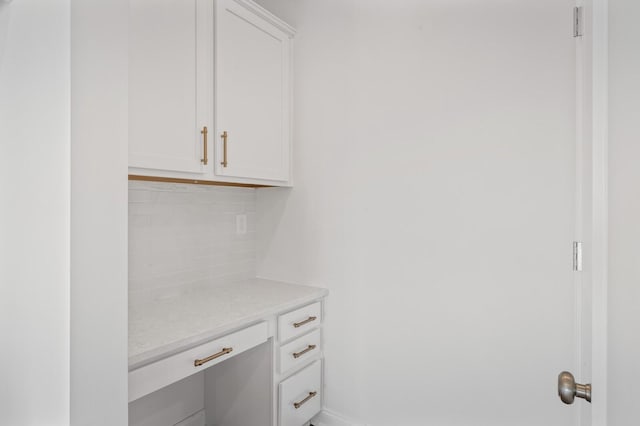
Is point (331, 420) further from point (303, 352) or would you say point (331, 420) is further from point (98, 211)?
point (98, 211)

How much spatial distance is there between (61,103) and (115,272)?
15.7 inches

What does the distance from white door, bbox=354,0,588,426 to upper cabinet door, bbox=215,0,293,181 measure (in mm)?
454

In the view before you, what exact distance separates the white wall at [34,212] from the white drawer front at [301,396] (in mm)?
1120

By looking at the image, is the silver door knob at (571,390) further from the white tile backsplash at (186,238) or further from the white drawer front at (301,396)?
the white tile backsplash at (186,238)

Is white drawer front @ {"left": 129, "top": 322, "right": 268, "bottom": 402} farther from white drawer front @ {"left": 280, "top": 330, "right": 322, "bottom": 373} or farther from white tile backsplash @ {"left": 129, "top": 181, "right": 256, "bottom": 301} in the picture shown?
white tile backsplash @ {"left": 129, "top": 181, "right": 256, "bottom": 301}

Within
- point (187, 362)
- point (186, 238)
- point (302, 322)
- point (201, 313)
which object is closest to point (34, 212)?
point (187, 362)

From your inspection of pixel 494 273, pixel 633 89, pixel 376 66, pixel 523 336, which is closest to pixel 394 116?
pixel 376 66

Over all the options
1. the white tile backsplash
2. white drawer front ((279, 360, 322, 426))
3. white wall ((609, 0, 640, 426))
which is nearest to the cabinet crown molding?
the white tile backsplash

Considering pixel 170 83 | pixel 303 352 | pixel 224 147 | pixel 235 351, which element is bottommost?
pixel 303 352

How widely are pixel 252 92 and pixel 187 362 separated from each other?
1290 millimetres

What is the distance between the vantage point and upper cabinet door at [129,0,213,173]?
1.35 metres

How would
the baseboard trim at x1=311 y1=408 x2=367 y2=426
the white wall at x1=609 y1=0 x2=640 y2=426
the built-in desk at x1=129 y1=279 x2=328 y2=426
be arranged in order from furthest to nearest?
the baseboard trim at x1=311 y1=408 x2=367 y2=426 → the built-in desk at x1=129 y1=279 x2=328 y2=426 → the white wall at x1=609 y1=0 x2=640 y2=426

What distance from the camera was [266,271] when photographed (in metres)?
2.31

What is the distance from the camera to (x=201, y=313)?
1584 mm
